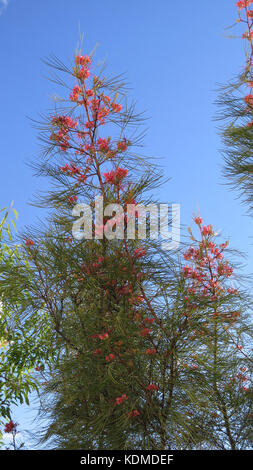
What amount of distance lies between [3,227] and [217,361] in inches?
115

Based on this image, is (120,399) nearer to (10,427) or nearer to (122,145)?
(122,145)

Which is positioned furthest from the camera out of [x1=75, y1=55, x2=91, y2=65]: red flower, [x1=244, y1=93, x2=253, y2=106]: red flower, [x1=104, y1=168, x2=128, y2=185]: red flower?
[x1=244, y1=93, x2=253, y2=106]: red flower

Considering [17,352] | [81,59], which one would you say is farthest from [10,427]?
[81,59]

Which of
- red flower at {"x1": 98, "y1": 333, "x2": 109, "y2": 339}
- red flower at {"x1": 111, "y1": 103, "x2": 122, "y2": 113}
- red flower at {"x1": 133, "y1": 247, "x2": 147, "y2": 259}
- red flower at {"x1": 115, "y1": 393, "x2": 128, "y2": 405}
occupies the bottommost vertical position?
red flower at {"x1": 115, "y1": 393, "x2": 128, "y2": 405}

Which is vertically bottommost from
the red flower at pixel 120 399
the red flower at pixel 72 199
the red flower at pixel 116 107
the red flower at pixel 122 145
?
the red flower at pixel 120 399

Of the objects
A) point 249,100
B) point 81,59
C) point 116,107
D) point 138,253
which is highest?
point 249,100

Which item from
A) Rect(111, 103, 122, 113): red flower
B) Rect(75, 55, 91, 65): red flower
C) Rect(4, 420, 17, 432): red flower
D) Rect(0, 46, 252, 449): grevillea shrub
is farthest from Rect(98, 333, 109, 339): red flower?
Rect(4, 420, 17, 432): red flower

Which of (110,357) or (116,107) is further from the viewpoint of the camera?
(116,107)

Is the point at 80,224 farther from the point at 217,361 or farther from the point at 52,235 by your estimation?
the point at 217,361

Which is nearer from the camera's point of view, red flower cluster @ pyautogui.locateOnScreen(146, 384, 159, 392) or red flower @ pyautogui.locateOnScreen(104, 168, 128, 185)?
red flower cluster @ pyautogui.locateOnScreen(146, 384, 159, 392)

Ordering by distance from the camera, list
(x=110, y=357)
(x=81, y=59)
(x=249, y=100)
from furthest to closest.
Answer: (x=249, y=100), (x=81, y=59), (x=110, y=357)

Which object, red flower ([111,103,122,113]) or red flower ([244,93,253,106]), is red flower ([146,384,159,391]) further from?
red flower ([244,93,253,106])

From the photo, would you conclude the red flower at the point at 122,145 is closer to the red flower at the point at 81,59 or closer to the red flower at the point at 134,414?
the red flower at the point at 81,59

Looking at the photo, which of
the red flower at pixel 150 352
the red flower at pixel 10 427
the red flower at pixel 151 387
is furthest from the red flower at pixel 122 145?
the red flower at pixel 10 427
